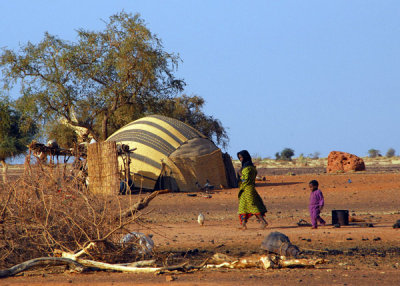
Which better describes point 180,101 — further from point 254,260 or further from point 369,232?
point 254,260

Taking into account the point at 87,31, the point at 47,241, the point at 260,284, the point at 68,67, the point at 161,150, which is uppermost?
the point at 87,31

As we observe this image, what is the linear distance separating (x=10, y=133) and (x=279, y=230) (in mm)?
24909

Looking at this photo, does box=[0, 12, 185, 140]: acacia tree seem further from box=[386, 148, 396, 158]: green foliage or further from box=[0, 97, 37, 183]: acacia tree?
box=[386, 148, 396, 158]: green foliage

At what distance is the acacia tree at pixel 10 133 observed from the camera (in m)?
31.1

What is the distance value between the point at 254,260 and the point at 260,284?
1.20m

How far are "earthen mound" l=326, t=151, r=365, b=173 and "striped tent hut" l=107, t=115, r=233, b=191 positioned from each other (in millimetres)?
7617

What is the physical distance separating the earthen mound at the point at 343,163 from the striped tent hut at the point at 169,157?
25.0 feet

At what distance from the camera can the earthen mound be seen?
28.6 metres

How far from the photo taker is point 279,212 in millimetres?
15797

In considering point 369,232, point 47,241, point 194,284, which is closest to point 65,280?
point 47,241

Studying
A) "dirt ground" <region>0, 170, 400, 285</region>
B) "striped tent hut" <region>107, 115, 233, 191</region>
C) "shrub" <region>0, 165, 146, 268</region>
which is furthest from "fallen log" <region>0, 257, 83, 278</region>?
"striped tent hut" <region>107, 115, 233, 191</region>

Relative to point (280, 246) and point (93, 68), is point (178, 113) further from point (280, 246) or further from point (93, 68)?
point (280, 246)

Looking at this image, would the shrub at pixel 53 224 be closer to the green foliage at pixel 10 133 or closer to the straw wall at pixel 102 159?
the straw wall at pixel 102 159

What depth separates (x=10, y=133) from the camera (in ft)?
109
